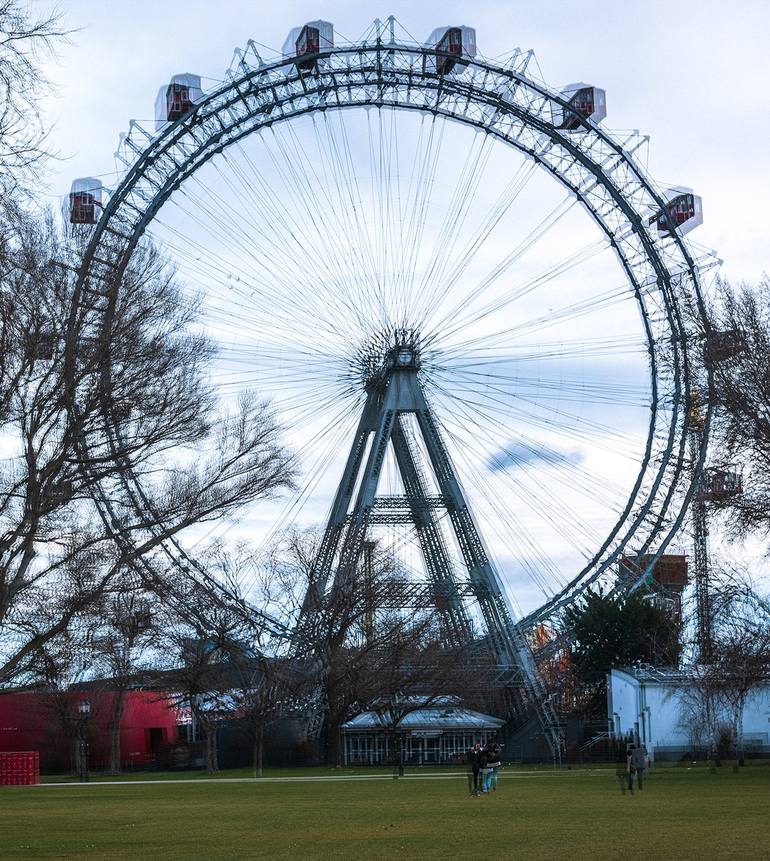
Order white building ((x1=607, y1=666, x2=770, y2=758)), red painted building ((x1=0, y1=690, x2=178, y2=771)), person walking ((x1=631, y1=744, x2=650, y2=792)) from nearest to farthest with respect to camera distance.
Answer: person walking ((x1=631, y1=744, x2=650, y2=792))
white building ((x1=607, y1=666, x2=770, y2=758))
red painted building ((x1=0, y1=690, x2=178, y2=771))

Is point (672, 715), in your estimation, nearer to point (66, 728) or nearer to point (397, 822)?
point (66, 728)

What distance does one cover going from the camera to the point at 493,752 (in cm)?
2686

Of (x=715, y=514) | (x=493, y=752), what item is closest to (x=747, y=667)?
(x=715, y=514)

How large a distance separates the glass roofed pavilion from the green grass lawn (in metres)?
20.3

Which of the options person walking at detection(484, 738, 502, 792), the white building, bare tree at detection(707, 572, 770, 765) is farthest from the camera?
the white building

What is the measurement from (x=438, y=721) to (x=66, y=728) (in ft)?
46.4

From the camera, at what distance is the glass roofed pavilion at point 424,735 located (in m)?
51.0

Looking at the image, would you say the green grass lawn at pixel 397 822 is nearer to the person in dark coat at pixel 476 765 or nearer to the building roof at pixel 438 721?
the person in dark coat at pixel 476 765

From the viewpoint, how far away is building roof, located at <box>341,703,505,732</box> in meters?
51.0

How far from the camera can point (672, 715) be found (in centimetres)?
4819

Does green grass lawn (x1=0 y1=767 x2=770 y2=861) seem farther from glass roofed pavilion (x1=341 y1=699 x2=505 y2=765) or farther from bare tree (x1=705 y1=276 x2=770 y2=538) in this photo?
glass roofed pavilion (x1=341 y1=699 x2=505 y2=765)

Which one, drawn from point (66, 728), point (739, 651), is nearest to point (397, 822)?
point (739, 651)

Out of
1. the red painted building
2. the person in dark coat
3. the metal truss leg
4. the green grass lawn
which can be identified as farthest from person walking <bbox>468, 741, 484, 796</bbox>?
the red painted building

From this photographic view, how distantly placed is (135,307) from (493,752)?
1400 centimetres
